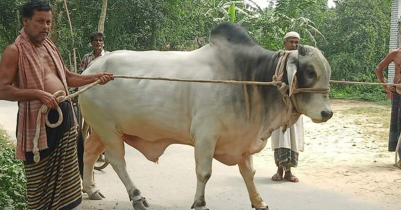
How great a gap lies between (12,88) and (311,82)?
2.39 m

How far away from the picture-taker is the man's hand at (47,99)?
3.84 m

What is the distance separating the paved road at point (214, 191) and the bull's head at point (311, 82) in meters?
1.64

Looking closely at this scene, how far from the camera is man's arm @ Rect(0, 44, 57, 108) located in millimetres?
3828

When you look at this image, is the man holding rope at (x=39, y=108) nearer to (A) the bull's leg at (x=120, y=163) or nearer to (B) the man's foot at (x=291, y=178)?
(A) the bull's leg at (x=120, y=163)

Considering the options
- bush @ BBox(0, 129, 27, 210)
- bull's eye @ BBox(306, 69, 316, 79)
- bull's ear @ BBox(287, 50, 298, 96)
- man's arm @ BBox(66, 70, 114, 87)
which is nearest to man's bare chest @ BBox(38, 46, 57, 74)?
man's arm @ BBox(66, 70, 114, 87)

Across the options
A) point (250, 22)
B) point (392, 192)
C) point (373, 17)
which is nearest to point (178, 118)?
point (392, 192)

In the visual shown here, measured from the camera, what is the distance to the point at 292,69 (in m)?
4.62

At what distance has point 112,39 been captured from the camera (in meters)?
15.4

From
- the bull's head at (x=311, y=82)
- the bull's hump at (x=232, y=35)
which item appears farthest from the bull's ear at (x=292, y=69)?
the bull's hump at (x=232, y=35)

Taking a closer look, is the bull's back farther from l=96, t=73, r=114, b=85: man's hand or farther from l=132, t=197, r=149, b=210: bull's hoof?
l=96, t=73, r=114, b=85: man's hand

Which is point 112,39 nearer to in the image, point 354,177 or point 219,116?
point 354,177

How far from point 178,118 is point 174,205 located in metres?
1.23

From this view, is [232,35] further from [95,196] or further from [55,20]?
[55,20]

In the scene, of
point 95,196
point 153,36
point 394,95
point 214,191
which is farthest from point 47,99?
point 153,36
